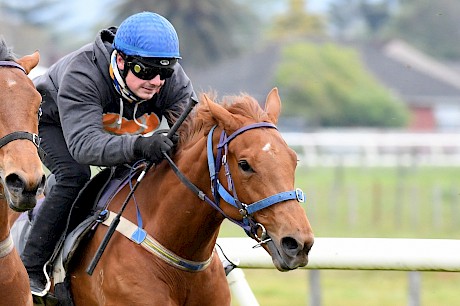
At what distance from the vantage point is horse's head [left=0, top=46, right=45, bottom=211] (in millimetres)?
4656

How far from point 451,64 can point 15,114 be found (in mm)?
73413

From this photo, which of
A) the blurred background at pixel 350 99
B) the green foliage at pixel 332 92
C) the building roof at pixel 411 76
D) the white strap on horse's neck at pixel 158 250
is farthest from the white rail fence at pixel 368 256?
the building roof at pixel 411 76

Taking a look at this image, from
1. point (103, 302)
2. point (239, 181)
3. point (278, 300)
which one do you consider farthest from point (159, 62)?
point (278, 300)

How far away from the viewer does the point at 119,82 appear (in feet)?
18.5

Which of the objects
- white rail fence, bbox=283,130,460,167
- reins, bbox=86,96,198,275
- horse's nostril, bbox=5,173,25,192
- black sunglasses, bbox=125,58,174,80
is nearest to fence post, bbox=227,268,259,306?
reins, bbox=86,96,198,275

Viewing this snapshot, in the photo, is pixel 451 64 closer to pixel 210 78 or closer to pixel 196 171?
pixel 210 78

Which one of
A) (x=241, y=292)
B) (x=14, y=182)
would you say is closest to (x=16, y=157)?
(x=14, y=182)

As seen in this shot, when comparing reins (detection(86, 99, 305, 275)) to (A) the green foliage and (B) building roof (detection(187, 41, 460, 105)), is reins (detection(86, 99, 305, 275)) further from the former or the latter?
(B) building roof (detection(187, 41, 460, 105))

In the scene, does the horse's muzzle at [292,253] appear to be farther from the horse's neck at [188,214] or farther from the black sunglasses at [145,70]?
the black sunglasses at [145,70]

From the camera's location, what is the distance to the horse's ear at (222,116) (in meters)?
5.20

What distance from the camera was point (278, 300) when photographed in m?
11.7

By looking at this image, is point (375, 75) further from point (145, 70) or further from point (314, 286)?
point (145, 70)

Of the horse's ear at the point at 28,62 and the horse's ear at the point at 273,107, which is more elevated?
the horse's ear at the point at 28,62

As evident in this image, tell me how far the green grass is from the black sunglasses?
3933 millimetres
